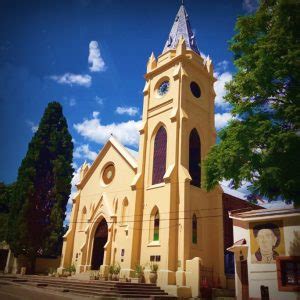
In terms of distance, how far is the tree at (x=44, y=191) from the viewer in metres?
31.3

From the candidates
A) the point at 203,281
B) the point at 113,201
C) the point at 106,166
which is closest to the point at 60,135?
the point at 106,166

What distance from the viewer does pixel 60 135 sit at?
3650cm

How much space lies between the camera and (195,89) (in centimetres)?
3027

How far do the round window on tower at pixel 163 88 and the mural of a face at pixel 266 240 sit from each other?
1736 centimetres

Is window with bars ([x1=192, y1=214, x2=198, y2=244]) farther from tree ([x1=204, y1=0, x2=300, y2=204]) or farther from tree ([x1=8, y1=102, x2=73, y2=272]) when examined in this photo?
tree ([x1=8, y1=102, x2=73, y2=272])

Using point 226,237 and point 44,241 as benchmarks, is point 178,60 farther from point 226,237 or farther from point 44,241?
point 44,241

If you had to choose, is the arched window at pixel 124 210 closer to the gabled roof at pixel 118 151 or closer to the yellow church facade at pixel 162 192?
the yellow church facade at pixel 162 192

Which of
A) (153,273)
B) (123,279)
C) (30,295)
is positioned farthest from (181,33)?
(30,295)

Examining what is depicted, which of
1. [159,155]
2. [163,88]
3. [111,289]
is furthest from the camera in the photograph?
[163,88]

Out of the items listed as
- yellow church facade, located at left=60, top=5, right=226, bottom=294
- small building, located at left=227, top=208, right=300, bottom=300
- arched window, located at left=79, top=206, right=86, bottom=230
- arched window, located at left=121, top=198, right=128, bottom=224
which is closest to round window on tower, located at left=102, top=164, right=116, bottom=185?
yellow church facade, located at left=60, top=5, right=226, bottom=294

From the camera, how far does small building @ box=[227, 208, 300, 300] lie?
15.1 metres

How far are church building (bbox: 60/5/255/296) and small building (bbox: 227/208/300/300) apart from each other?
4.46 meters

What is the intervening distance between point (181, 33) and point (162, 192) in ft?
61.5

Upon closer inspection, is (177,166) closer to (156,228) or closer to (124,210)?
(156,228)
